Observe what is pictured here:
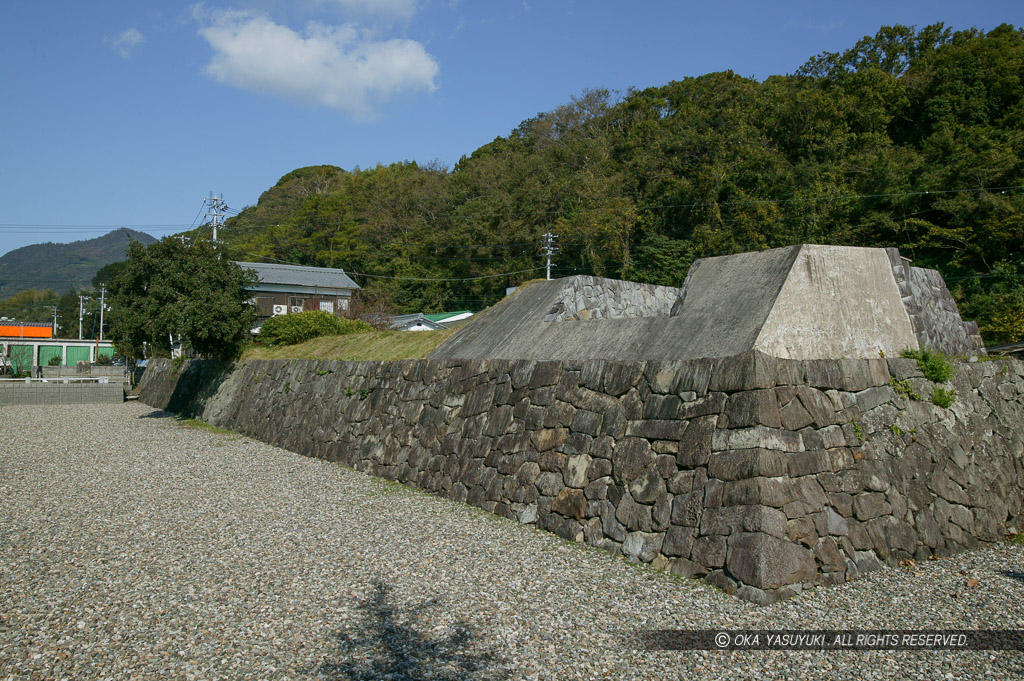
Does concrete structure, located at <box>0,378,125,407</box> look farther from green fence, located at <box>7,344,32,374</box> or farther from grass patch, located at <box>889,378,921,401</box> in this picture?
grass patch, located at <box>889,378,921,401</box>

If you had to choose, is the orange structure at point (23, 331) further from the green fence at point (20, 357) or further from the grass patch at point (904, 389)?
the grass patch at point (904, 389)

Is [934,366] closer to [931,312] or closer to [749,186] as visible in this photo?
[931,312]

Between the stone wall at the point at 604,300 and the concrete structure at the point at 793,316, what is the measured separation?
1828mm

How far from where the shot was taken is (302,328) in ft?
64.7

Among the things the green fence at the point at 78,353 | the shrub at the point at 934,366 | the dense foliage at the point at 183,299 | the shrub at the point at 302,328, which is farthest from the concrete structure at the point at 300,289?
the shrub at the point at 934,366

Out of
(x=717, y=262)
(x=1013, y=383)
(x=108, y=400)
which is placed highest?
(x=717, y=262)

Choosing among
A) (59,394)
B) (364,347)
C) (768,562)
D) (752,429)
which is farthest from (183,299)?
(768,562)

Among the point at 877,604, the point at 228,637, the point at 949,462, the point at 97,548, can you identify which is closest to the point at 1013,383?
the point at 949,462

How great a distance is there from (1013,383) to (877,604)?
4698mm

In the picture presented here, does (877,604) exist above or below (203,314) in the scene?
below

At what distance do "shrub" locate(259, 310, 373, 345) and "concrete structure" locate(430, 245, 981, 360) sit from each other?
35.4 ft

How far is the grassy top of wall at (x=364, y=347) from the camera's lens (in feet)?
47.4

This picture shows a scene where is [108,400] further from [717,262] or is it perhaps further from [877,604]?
[877,604]

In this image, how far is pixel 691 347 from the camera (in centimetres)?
788
